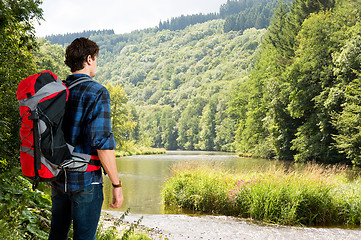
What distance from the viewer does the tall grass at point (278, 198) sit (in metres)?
8.60

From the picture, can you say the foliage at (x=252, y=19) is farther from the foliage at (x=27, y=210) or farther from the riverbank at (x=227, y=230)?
the foliage at (x=27, y=210)

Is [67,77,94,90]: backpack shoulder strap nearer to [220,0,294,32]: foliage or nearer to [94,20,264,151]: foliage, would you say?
[94,20,264,151]: foliage

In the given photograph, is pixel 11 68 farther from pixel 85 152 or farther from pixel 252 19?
pixel 252 19

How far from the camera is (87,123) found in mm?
2115

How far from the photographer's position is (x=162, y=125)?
96625mm

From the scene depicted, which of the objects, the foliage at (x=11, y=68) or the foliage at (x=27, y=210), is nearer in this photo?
the foliage at (x=27, y=210)

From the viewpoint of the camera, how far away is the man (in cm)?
205

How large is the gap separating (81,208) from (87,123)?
1.72ft

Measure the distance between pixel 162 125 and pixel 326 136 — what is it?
2874 inches

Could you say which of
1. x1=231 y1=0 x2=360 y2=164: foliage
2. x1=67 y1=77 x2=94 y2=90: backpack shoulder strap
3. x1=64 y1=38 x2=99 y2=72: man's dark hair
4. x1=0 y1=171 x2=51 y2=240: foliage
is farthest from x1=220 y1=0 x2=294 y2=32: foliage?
x1=67 y1=77 x2=94 y2=90: backpack shoulder strap

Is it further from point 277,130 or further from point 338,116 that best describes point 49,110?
point 277,130

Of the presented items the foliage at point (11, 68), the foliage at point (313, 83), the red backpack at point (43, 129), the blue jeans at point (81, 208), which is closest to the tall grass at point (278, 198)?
the foliage at point (11, 68)

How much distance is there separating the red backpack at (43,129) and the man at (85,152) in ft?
0.29

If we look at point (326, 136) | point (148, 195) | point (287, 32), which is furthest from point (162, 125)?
point (148, 195)
